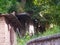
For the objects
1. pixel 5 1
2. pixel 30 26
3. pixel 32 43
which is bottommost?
pixel 30 26

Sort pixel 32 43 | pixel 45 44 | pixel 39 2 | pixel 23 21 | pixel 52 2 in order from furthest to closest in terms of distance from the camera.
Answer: pixel 23 21 → pixel 39 2 → pixel 52 2 → pixel 32 43 → pixel 45 44

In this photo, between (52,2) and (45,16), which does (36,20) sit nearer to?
(45,16)

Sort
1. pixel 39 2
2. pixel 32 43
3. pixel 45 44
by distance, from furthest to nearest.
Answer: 1. pixel 39 2
2. pixel 32 43
3. pixel 45 44

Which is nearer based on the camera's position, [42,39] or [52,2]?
[42,39]

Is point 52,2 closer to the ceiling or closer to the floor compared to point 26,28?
closer to the ceiling

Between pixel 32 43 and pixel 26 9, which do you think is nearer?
pixel 32 43

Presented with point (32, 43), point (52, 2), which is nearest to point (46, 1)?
point (52, 2)

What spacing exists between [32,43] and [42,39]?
394mm

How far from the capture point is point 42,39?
4.54 metres

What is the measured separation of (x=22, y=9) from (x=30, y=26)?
1.64 meters

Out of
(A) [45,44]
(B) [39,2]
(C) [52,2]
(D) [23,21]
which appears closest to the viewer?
(A) [45,44]

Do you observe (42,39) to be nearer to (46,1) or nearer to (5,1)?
(46,1)

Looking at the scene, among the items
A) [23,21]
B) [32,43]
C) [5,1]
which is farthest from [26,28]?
[32,43]

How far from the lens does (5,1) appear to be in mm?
23688
